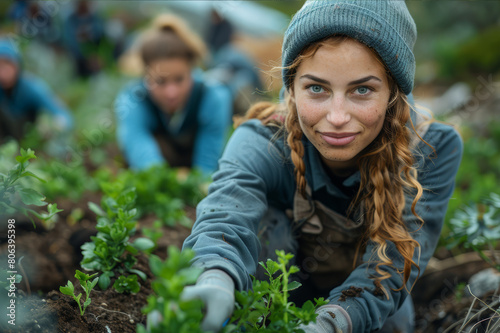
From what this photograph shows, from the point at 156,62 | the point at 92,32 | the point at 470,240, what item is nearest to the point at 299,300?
the point at 470,240

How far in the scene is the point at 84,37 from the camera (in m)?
8.52

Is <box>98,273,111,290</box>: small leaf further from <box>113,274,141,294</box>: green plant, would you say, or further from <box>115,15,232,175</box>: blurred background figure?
<box>115,15,232,175</box>: blurred background figure

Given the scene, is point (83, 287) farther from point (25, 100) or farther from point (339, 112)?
point (25, 100)

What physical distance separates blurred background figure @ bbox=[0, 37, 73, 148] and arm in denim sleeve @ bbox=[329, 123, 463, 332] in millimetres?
4250

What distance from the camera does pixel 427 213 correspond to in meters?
1.95

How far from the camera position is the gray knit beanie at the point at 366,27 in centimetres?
160

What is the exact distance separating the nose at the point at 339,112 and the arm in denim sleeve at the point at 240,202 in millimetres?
338

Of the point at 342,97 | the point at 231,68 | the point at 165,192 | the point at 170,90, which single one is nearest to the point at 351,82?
the point at 342,97

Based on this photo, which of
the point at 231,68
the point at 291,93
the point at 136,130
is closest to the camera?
the point at 291,93

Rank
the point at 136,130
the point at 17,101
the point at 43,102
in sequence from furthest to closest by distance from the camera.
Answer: the point at 43,102
the point at 17,101
the point at 136,130

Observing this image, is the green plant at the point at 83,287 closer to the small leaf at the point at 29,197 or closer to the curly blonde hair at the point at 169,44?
the small leaf at the point at 29,197

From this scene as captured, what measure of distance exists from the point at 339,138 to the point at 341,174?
0.32m

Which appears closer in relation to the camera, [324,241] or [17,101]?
[324,241]

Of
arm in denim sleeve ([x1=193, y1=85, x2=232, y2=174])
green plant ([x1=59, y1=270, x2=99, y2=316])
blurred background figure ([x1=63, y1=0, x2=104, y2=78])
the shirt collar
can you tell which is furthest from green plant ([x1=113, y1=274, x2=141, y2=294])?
blurred background figure ([x1=63, y1=0, x2=104, y2=78])
